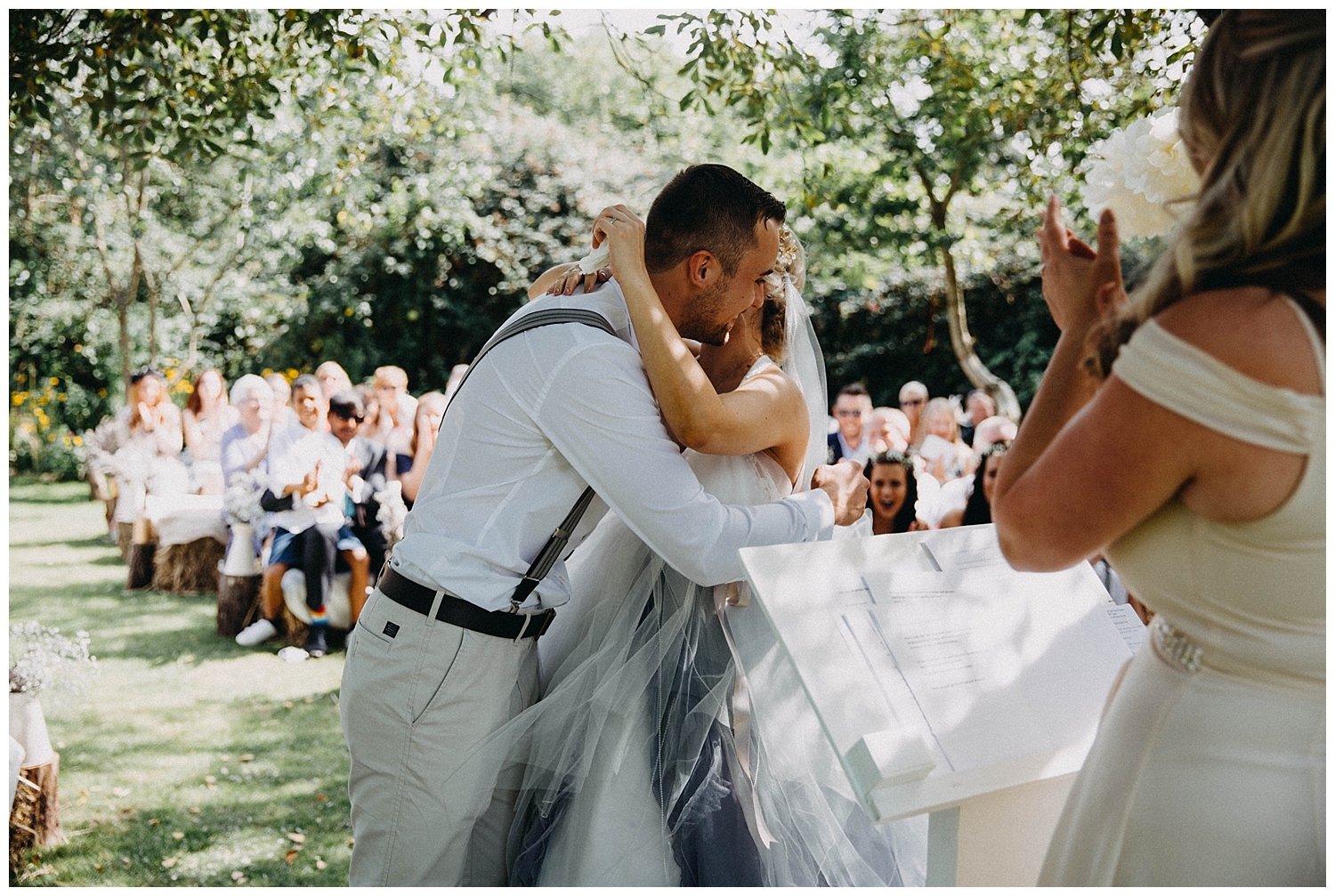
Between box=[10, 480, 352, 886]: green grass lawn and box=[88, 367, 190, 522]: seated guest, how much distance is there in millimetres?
970

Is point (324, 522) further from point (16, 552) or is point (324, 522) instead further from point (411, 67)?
point (16, 552)

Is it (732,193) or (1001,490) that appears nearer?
(1001,490)

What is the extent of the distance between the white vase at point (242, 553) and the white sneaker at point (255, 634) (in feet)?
1.22

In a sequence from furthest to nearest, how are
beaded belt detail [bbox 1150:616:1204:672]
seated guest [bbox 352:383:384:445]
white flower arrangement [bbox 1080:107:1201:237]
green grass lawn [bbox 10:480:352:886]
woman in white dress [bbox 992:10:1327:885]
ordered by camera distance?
seated guest [bbox 352:383:384:445] < green grass lawn [bbox 10:480:352:886] < white flower arrangement [bbox 1080:107:1201:237] < beaded belt detail [bbox 1150:616:1204:672] < woman in white dress [bbox 992:10:1327:885]

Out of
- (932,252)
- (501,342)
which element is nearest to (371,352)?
(932,252)

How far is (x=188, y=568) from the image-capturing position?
25.7 feet

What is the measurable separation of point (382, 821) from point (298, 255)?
14.1m

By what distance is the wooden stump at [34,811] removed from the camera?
11.7ft

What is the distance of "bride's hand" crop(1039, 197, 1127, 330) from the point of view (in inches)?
57.7

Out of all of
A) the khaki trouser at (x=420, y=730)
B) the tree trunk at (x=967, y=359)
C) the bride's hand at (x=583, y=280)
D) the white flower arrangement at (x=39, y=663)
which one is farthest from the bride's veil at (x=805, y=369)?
the tree trunk at (x=967, y=359)

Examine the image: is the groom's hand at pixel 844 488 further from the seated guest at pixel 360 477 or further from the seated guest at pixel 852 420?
the seated guest at pixel 852 420

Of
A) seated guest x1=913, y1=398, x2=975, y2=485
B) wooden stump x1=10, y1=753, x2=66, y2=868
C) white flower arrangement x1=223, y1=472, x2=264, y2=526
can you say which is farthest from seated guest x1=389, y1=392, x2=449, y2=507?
seated guest x1=913, y1=398, x2=975, y2=485

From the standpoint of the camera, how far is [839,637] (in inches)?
64.6

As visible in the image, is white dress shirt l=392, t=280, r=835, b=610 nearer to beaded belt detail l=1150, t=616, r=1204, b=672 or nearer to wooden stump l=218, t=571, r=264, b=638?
beaded belt detail l=1150, t=616, r=1204, b=672
